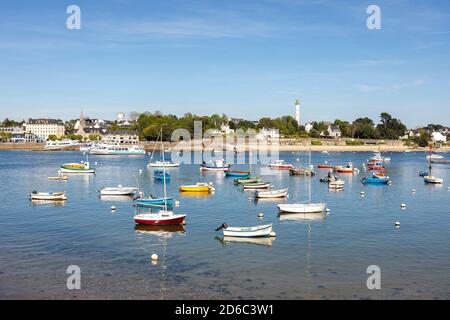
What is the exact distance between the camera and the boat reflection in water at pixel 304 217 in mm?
50438

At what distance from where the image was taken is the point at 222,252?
121 ft

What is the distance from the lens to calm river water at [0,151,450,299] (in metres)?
29.1

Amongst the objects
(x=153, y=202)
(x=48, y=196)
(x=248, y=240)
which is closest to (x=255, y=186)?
(x=153, y=202)

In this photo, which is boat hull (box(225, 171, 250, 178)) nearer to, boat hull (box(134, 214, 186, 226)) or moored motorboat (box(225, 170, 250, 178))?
moored motorboat (box(225, 170, 250, 178))

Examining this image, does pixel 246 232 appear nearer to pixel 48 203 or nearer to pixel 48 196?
pixel 48 203

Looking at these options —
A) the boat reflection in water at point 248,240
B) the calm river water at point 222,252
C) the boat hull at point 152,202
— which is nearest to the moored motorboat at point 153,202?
the boat hull at point 152,202

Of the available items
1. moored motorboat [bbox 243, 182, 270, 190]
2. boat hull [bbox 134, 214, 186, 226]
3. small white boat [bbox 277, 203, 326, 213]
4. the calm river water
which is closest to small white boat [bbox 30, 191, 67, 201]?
the calm river water

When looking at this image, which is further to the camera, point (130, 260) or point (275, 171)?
point (275, 171)

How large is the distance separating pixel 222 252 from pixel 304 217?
16.6 metres

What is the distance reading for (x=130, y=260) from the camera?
34.7 m

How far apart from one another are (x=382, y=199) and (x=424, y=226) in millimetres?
18937
